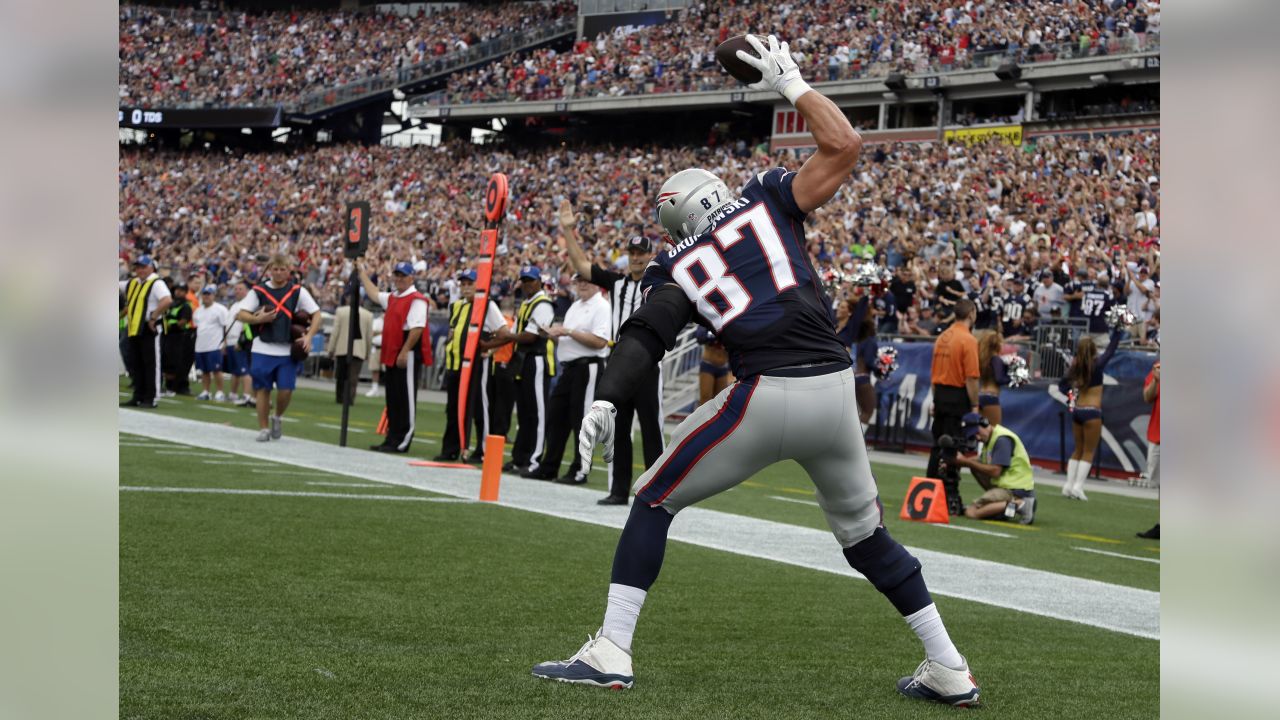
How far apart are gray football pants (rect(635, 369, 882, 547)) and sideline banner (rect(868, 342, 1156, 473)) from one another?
10.6 m

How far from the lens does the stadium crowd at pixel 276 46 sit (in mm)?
49844

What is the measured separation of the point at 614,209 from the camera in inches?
1346

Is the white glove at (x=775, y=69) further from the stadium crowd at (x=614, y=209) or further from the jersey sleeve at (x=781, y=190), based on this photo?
the stadium crowd at (x=614, y=209)

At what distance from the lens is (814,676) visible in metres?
4.56

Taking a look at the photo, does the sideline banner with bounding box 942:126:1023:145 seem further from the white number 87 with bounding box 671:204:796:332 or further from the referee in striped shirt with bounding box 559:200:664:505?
the white number 87 with bounding box 671:204:796:332

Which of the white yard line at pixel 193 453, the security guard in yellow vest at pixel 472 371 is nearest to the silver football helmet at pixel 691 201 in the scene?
the white yard line at pixel 193 453

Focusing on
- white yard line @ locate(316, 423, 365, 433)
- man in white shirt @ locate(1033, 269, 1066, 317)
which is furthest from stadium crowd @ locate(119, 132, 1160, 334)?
white yard line @ locate(316, 423, 365, 433)

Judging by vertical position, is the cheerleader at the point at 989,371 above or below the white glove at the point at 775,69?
below

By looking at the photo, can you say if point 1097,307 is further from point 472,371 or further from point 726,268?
point 726,268

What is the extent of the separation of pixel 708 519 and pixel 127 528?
3.90 metres

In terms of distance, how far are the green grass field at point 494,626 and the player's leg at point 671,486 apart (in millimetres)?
129

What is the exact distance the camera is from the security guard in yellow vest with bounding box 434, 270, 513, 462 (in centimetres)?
1252

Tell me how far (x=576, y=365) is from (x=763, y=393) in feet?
24.3
